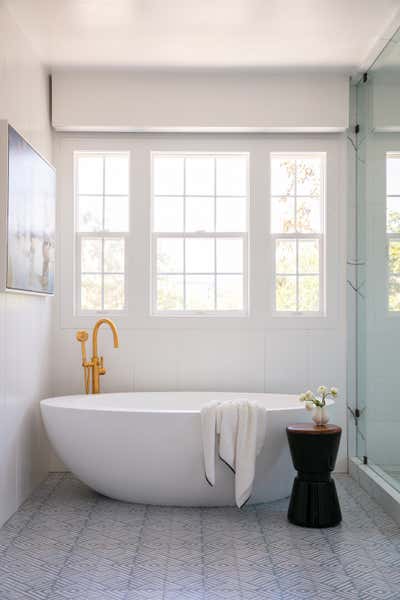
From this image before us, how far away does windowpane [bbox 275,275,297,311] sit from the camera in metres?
5.39

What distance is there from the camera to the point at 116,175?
546 centimetres

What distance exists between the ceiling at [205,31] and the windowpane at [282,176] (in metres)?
0.76

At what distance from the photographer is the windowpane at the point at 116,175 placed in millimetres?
5453

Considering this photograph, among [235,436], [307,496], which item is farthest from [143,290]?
[307,496]

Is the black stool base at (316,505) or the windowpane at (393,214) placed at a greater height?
the windowpane at (393,214)

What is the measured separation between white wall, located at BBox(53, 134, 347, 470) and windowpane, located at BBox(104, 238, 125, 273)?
132mm

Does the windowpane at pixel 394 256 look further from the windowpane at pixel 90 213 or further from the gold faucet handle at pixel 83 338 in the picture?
the windowpane at pixel 90 213

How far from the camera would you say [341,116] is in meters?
5.16

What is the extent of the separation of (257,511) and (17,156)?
2.51 m

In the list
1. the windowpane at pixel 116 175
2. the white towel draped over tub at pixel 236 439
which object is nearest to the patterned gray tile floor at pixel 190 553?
the white towel draped over tub at pixel 236 439

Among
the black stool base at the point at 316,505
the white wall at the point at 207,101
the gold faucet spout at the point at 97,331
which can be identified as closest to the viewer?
the black stool base at the point at 316,505

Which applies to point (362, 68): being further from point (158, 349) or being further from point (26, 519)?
point (26, 519)

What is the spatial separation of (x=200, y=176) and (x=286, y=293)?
1135 mm

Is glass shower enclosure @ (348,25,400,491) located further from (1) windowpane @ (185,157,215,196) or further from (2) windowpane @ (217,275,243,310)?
(1) windowpane @ (185,157,215,196)
